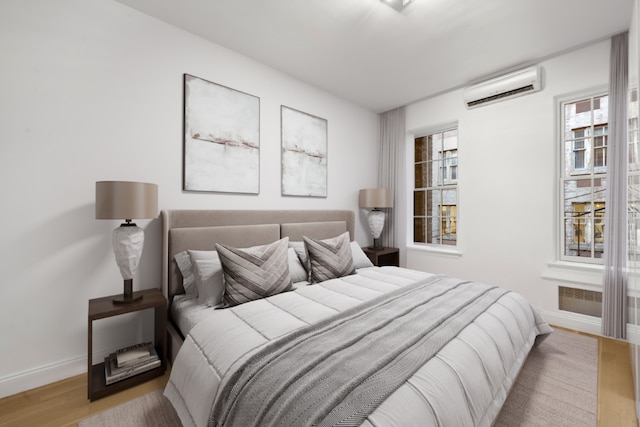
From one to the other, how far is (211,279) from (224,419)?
1.09 meters

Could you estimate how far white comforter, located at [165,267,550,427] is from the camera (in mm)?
1008

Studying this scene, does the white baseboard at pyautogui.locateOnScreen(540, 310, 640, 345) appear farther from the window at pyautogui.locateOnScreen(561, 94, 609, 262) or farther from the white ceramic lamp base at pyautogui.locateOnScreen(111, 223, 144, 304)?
the white ceramic lamp base at pyautogui.locateOnScreen(111, 223, 144, 304)

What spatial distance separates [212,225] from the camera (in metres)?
2.51

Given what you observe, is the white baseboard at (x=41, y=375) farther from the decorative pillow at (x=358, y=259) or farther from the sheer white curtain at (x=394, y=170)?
the sheer white curtain at (x=394, y=170)

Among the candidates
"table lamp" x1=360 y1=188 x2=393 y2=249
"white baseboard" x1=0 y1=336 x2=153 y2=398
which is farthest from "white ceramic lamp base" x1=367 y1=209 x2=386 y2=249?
"white baseboard" x1=0 y1=336 x2=153 y2=398

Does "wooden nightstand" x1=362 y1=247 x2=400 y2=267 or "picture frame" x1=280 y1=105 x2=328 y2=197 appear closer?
"picture frame" x1=280 y1=105 x2=328 y2=197

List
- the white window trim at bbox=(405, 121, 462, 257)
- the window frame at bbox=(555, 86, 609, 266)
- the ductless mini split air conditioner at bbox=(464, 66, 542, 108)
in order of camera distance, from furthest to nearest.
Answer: the white window trim at bbox=(405, 121, 462, 257) < the ductless mini split air conditioner at bbox=(464, 66, 542, 108) < the window frame at bbox=(555, 86, 609, 266)

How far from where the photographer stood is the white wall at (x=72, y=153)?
5.75 ft

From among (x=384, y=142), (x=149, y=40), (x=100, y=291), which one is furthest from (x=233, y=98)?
(x=384, y=142)

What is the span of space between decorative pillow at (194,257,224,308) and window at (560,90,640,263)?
11.5ft

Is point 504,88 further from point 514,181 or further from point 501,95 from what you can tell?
point 514,181

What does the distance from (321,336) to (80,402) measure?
5.43ft

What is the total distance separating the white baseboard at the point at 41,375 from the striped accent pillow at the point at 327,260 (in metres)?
1.85

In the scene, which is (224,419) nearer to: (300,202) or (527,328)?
(527,328)
